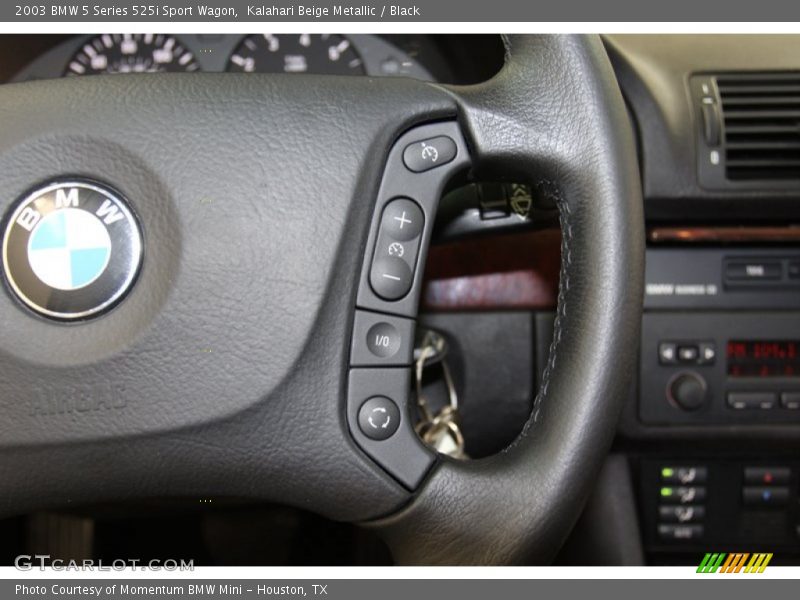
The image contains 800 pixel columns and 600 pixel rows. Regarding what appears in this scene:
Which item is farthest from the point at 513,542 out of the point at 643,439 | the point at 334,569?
the point at 643,439

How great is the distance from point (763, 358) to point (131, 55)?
0.96m

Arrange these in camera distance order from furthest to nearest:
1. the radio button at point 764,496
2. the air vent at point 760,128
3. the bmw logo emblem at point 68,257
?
the radio button at point 764,496 → the air vent at point 760,128 → the bmw logo emblem at point 68,257

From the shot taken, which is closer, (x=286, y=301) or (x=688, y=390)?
(x=286, y=301)

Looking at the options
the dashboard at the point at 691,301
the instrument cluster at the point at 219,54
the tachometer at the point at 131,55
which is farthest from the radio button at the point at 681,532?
the tachometer at the point at 131,55

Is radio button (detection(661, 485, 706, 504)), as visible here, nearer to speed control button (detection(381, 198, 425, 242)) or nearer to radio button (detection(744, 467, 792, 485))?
radio button (detection(744, 467, 792, 485))

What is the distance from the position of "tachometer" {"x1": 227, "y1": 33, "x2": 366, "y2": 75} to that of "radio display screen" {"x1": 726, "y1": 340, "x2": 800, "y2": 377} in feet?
2.09

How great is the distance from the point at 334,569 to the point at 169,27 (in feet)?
1.92

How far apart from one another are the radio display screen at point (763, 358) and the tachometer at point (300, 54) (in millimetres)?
637

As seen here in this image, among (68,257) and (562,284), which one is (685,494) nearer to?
(562,284)

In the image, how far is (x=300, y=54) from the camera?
46.8 inches

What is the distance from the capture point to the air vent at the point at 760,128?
971mm

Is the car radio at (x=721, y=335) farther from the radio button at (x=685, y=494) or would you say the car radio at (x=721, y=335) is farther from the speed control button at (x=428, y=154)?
the speed control button at (x=428, y=154)

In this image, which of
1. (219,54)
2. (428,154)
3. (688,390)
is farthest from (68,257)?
(688,390)

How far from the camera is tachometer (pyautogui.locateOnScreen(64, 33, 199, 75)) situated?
116 cm
